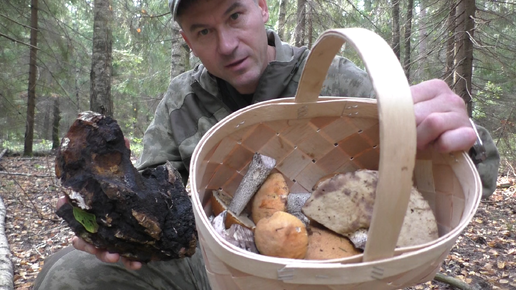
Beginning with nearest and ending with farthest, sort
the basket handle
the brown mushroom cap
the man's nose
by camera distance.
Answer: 1. the basket handle
2. the brown mushroom cap
3. the man's nose

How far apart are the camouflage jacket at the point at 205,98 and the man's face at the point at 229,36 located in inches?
4.4

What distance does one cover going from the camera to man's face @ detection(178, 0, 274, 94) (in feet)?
5.36

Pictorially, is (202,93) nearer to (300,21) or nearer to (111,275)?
(111,275)

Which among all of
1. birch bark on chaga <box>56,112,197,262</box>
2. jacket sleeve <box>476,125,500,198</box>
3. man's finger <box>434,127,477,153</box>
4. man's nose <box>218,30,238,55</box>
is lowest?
birch bark on chaga <box>56,112,197,262</box>

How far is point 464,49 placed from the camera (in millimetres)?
3996

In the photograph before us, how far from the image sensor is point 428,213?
103 cm

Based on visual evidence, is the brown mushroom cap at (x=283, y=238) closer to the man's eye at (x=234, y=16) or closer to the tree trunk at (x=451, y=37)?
the man's eye at (x=234, y=16)

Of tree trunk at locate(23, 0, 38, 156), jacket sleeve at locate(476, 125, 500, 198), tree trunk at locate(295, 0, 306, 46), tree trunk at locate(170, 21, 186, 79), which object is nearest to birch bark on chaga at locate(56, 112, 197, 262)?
jacket sleeve at locate(476, 125, 500, 198)

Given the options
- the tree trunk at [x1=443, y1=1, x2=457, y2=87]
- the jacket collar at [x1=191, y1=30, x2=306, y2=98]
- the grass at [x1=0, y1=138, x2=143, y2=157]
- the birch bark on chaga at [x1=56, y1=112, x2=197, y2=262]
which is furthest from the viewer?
the grass at [x1=0, y1=138, x2=143, y2=157]

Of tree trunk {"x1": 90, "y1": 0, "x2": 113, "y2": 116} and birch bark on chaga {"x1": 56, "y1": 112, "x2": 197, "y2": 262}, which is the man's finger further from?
tree trunk {"x1": 90, "y1": 0, "x2": 113, "y2": 116}

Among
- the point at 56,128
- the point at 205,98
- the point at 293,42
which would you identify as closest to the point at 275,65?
the point at 205,98

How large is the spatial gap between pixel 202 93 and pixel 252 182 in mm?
836

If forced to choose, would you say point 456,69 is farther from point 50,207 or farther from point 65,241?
point 50,207

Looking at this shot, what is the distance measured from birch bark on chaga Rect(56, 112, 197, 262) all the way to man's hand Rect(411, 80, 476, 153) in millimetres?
911
